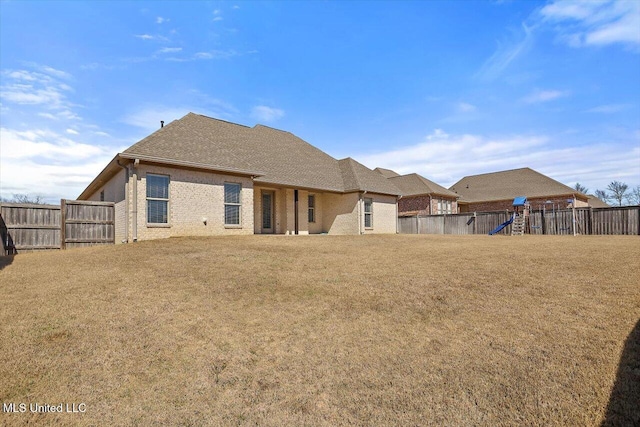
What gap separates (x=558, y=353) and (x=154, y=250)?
1057 centimetres

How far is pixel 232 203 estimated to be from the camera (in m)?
16.2

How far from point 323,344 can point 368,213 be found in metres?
18.2

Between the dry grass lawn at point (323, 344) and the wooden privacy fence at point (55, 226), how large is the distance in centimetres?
492

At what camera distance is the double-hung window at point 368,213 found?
22.8 m

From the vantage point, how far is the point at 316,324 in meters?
5.82

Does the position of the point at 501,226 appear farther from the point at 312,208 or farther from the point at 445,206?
the point at 312,208

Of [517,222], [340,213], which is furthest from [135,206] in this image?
[517,222]

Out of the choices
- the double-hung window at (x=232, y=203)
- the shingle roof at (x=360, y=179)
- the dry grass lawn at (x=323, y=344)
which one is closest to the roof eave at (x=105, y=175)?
the double-hung window at (x=232, y=203)

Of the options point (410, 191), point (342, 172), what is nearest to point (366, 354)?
point (342, 172)

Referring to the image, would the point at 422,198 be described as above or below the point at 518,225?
above

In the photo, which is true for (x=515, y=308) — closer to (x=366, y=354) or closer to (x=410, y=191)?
(x=366, y=354)

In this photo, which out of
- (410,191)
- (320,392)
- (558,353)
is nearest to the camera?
(320,392)

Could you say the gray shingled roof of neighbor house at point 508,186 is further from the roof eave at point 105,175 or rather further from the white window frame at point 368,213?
the roof eave at point 105,175

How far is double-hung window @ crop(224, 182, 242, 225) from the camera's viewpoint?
1595cm
